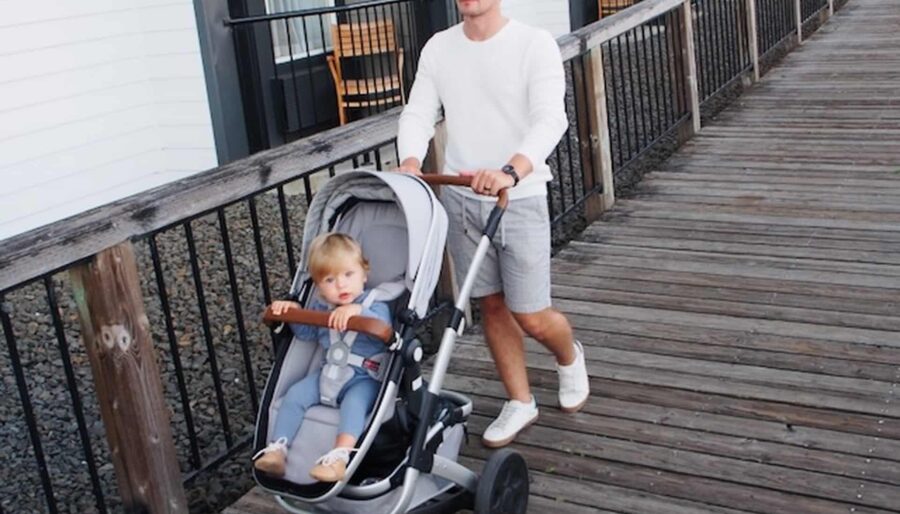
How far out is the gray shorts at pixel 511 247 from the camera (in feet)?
11.6

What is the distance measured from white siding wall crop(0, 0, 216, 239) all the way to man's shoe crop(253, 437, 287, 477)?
14.5ft

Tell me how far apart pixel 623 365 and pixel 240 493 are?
1.44m

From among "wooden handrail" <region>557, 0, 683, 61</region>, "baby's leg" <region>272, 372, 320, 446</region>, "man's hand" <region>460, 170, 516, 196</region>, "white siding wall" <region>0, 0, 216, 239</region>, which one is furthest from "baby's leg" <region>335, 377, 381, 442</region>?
"white siding wall" <region>0, 0, 216, 239</region>

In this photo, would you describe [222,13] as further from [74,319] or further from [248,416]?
[248,416]

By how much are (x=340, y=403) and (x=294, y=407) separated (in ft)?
0.40

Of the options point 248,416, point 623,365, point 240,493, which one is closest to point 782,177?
point 623,365

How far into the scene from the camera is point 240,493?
158 inches

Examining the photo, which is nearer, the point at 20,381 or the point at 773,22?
the point at 20,381

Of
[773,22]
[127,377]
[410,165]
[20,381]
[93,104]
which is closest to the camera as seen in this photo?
[20,381]

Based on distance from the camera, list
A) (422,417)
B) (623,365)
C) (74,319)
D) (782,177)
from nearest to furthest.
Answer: (422,417) < (623,365) < (74,319) < (782,177)

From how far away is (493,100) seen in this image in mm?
3406

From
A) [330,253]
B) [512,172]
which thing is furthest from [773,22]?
[330,253]

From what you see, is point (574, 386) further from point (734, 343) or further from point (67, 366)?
point (67, 366)

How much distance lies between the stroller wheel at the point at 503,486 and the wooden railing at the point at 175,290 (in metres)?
0.89
